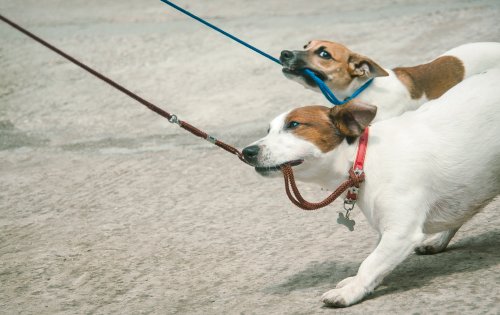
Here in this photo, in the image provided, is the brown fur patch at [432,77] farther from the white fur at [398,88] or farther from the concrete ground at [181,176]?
the concrete ground at [181,176]

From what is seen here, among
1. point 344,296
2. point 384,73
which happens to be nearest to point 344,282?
point 344,296

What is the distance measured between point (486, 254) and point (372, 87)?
75.6 inches

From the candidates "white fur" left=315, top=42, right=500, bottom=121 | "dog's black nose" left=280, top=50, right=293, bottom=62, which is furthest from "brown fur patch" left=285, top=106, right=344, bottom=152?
"dog's black nose" left=280, top=50, right=293, bottom=62

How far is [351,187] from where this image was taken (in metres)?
3.84

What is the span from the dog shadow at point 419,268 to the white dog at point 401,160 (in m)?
0.20

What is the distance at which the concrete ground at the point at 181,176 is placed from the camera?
412 cm

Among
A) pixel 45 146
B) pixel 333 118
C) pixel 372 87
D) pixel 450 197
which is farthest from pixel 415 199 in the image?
pixel 45 146

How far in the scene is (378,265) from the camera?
3.67 meters

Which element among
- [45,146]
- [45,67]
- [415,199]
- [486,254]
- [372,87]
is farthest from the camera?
[45,67]

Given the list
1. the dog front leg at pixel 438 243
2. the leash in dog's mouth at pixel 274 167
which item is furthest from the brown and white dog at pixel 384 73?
the leash in dog's mouth at pixel 274 167

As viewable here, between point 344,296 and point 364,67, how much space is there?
2.42 meters

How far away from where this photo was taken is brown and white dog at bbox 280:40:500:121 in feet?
18.5

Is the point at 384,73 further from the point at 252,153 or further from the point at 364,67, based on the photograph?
the point at 252,153

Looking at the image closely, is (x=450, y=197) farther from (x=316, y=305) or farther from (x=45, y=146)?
(x=45, y=146)
